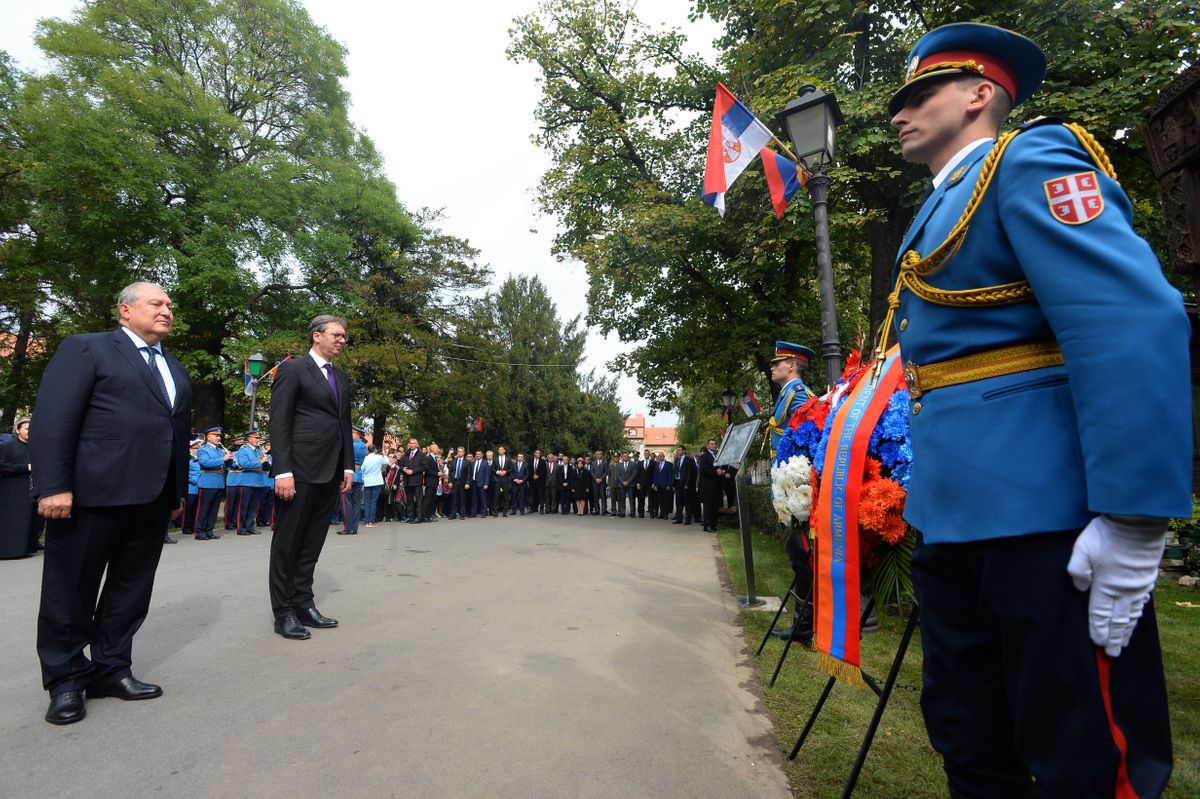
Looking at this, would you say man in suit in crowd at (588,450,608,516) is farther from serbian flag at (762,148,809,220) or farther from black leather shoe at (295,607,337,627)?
black leather shoe at (295,607,337,627)

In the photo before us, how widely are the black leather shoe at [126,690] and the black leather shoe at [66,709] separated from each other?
214 millimetres

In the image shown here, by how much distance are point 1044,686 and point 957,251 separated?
980 mm

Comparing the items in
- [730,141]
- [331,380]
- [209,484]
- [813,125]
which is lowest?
[209,484]

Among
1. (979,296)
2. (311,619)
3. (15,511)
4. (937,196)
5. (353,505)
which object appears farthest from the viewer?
(353,505)

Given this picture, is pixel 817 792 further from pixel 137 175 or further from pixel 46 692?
pixel 137 175

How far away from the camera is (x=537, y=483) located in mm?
23750

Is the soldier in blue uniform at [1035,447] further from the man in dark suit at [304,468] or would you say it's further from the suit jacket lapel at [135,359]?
the man in dark suit at [304,468]

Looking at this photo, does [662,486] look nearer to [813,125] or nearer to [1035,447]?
[813,125]

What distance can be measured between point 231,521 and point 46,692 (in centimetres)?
1187

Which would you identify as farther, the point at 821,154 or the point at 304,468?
the point at 821,154

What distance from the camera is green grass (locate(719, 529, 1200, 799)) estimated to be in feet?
8.98

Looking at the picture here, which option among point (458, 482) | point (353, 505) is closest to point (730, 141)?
point (353, 505)

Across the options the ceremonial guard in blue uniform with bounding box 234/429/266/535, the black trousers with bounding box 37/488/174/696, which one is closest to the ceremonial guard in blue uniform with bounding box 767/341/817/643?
the black trousers with bounding box 37/488/174/696

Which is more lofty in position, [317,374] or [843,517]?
[317,374]
